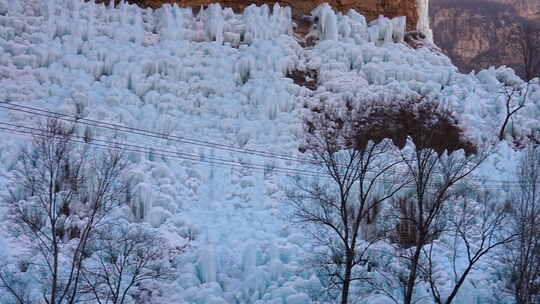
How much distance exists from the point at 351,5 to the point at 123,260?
19.4m

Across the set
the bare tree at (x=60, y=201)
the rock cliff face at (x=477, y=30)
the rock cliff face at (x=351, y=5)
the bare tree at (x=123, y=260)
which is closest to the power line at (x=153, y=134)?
the bare tree at (x=60, y=201)

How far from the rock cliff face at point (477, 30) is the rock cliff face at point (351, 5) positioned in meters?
23.5

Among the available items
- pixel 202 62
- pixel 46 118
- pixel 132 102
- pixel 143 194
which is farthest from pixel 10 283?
pixel 202 62

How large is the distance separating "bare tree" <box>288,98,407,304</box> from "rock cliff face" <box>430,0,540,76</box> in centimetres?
3686

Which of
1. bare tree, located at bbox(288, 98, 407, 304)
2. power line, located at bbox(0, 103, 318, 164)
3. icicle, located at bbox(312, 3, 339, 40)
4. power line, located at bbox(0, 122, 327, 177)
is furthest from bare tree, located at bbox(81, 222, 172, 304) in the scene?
icicle, located at bbox(312, 3, 339, 40)

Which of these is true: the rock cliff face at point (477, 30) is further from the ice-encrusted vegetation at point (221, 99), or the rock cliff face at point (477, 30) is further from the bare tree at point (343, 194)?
the bare tree at point (343, 194)

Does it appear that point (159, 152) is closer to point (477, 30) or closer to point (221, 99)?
point (221, 99)

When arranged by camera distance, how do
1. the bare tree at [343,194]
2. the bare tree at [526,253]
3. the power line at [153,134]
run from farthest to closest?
1. the power line at [153,134]
2. the bare tree at [343,194]
3. the bare tree at [526,253]

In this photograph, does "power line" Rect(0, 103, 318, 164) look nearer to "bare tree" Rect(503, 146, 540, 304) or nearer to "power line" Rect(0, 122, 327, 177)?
"power line" Rect(0, 122, 327, 177)

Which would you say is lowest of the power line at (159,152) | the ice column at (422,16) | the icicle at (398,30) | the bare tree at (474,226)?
the bare tree at (474,226)

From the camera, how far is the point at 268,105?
1923cm

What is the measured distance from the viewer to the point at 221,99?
19.5 m

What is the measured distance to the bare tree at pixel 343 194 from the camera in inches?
496

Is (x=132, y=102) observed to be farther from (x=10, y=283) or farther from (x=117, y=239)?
(x=10, y=283)
